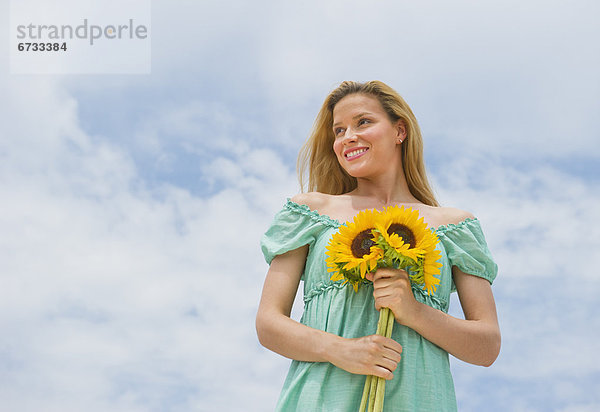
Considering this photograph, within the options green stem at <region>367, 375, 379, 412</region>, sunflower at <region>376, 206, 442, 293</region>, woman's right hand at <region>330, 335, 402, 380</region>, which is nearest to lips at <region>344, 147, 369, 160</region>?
sunflower at <region>376, 206, 442, 293</region>

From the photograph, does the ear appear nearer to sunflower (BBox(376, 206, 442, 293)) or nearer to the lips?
the lips

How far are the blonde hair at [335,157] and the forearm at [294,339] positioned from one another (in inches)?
38.9

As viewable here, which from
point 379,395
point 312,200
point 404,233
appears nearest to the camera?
point 379,395

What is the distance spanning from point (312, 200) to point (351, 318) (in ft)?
2.14

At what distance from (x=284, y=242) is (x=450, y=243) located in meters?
0.75

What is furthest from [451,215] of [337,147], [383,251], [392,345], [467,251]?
[392,345]

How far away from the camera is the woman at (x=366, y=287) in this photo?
3.04m

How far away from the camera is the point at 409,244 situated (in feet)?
9.77

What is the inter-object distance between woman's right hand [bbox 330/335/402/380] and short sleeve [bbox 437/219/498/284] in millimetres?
612

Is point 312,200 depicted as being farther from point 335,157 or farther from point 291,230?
point 335,157

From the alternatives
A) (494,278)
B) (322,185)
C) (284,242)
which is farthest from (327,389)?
(322,185)

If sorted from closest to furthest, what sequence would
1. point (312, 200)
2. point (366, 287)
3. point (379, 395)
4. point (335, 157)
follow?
point (379, 395), point (366, 287), point (312, 200), point (335, 157)

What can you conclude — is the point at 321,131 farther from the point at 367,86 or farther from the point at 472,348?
the point at 472,348

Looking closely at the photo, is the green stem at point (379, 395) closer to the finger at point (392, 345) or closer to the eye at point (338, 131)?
the finger at point (392, 345)
